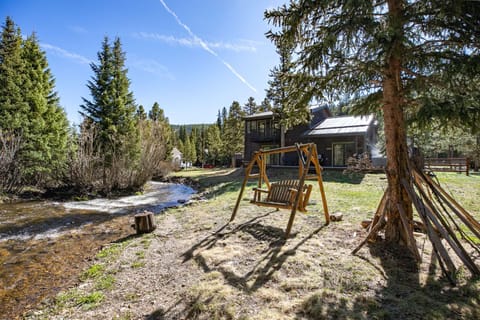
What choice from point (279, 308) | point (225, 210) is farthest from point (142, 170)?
point (279, 308)

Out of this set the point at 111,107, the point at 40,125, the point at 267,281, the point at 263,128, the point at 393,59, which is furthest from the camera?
the point at 263,128

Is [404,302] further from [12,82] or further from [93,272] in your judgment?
[12,82]

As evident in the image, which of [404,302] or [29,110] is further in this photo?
[29,110]

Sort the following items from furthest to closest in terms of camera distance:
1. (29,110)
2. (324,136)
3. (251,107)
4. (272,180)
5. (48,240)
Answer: (251,107) → (324,136) → (272,180) → (29,110) → (48,240)

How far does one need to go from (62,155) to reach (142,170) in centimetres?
518

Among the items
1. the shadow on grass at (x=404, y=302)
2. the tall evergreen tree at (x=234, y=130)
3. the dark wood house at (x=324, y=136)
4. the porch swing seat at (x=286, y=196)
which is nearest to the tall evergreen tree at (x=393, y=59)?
the shadow on grass at (x=404, y=302)

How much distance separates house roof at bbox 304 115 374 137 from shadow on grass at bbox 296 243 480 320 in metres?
17.2

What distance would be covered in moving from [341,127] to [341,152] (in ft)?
7.67

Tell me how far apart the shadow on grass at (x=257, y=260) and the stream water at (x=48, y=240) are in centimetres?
239

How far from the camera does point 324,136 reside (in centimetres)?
2061

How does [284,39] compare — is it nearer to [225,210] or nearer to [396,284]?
[396,284]

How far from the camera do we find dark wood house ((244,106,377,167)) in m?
19.3

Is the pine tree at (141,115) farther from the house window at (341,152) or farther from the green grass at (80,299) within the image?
the green grass at (80,299)

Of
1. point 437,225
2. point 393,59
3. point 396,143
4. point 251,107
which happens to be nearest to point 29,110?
point 393,59
